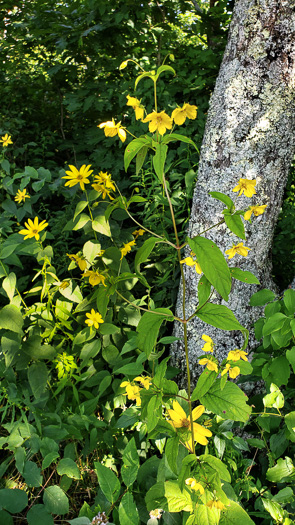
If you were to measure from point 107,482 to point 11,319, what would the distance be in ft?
2.28

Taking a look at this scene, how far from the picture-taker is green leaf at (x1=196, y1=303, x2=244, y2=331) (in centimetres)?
95

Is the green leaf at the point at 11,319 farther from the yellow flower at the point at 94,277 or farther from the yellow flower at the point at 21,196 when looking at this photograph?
the yellow flower at the point at 21,196

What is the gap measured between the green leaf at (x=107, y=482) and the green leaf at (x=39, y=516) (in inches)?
9.3

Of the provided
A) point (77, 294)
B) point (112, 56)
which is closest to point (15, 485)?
point (77, 294)

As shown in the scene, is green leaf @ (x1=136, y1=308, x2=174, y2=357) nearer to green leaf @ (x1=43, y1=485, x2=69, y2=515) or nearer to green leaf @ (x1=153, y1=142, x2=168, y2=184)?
green leaf @ (x1=153, y1=142, x2=168, y2=184)

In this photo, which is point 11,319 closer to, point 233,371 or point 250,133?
point 233,371

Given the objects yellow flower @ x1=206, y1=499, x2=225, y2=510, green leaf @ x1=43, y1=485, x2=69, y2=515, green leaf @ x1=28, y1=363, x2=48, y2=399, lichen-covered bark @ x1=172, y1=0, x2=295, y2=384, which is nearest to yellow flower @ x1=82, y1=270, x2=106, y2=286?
green leaf @ x1=28, y1=363, x2=48, y2=399

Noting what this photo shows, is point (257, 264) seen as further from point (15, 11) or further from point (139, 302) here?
point (15, 11)

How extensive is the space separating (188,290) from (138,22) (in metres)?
2.09

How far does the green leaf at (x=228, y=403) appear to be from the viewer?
3.41 ft

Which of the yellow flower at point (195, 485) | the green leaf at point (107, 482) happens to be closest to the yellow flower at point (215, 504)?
the yellow flower at point (195, 485)

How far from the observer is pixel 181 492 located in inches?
39.9

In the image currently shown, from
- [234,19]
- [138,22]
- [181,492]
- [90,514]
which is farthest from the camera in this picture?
[138,22]

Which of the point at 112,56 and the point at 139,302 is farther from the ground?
the point at 112,56
